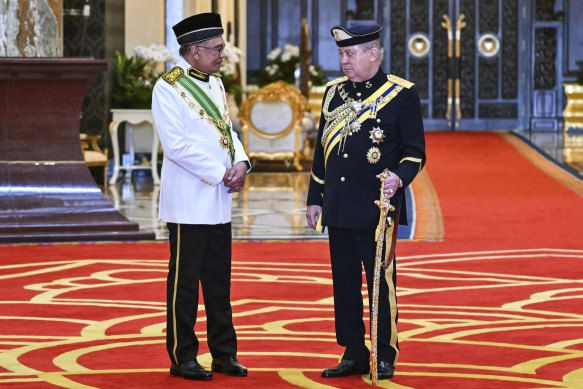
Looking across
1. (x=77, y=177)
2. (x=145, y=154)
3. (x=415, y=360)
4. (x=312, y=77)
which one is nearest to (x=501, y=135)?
(x=312, y=77)

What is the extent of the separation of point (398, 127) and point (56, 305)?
2280 mm

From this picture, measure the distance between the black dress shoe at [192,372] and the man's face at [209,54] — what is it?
3.28ft

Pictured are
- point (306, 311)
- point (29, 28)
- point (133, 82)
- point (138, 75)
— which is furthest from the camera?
point (138, 75)

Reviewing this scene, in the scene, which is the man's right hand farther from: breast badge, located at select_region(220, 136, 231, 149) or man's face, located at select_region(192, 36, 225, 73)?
man's face, located at select_region(192, 36, 225, 73)

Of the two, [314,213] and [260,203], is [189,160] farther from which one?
[260,203]

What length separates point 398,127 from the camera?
3.84 m

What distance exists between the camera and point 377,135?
3.82 metres

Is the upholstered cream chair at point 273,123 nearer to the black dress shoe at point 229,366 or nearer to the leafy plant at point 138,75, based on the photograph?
the leafy plant at point 138,75

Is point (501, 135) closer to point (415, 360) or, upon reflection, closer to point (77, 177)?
point (77, 177)

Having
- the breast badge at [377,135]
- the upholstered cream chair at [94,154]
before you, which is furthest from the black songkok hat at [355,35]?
the upholstered cream chair at [94,154]

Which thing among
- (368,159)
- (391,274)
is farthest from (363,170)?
(391,274)

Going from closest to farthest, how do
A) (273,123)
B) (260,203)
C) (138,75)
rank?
(260,203), (138,75), (273,123)

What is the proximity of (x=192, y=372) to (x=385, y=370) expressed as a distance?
2.12 feet

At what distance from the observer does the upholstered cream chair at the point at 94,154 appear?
37.7 ft
